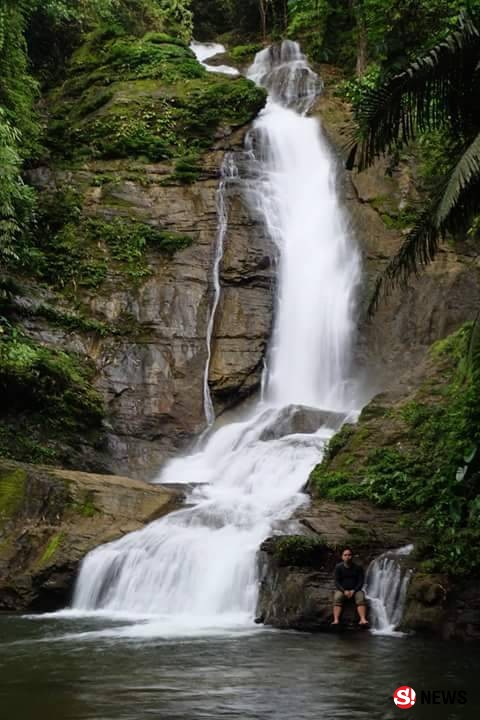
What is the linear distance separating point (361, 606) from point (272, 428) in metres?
8.52

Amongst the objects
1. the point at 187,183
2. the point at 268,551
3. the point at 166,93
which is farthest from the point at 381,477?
the point at 166,93

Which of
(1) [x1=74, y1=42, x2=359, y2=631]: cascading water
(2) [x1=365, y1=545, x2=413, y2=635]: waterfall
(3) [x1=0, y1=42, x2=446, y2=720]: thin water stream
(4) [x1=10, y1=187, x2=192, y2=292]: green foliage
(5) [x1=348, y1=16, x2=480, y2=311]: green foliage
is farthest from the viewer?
(4) [x1=10, y1=187, x2=192, y2=292]: green foliage

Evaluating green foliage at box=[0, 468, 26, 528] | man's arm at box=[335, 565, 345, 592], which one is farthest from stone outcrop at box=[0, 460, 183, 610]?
man's arm at box=[335, 565, 345, 592]

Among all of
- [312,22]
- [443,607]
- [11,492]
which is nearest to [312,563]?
[443,607]

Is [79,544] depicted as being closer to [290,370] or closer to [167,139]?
[290,370]

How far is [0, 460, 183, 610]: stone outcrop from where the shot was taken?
559 inches

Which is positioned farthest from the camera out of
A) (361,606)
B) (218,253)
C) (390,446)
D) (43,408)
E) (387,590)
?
(218,253)

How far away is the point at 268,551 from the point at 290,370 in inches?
401

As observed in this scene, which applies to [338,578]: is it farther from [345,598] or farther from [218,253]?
[218,253]

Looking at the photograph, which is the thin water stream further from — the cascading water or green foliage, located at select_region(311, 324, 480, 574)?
green foliage, located at select_region(311, 324, 480, 574)

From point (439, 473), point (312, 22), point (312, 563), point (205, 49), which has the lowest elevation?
point (312, 563)

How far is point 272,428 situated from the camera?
19.4 m

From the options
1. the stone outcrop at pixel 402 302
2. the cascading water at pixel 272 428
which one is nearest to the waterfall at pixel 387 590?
the cascading water at pixel 272 428

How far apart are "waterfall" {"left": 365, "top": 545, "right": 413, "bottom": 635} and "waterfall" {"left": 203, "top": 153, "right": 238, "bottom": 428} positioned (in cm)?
1023
